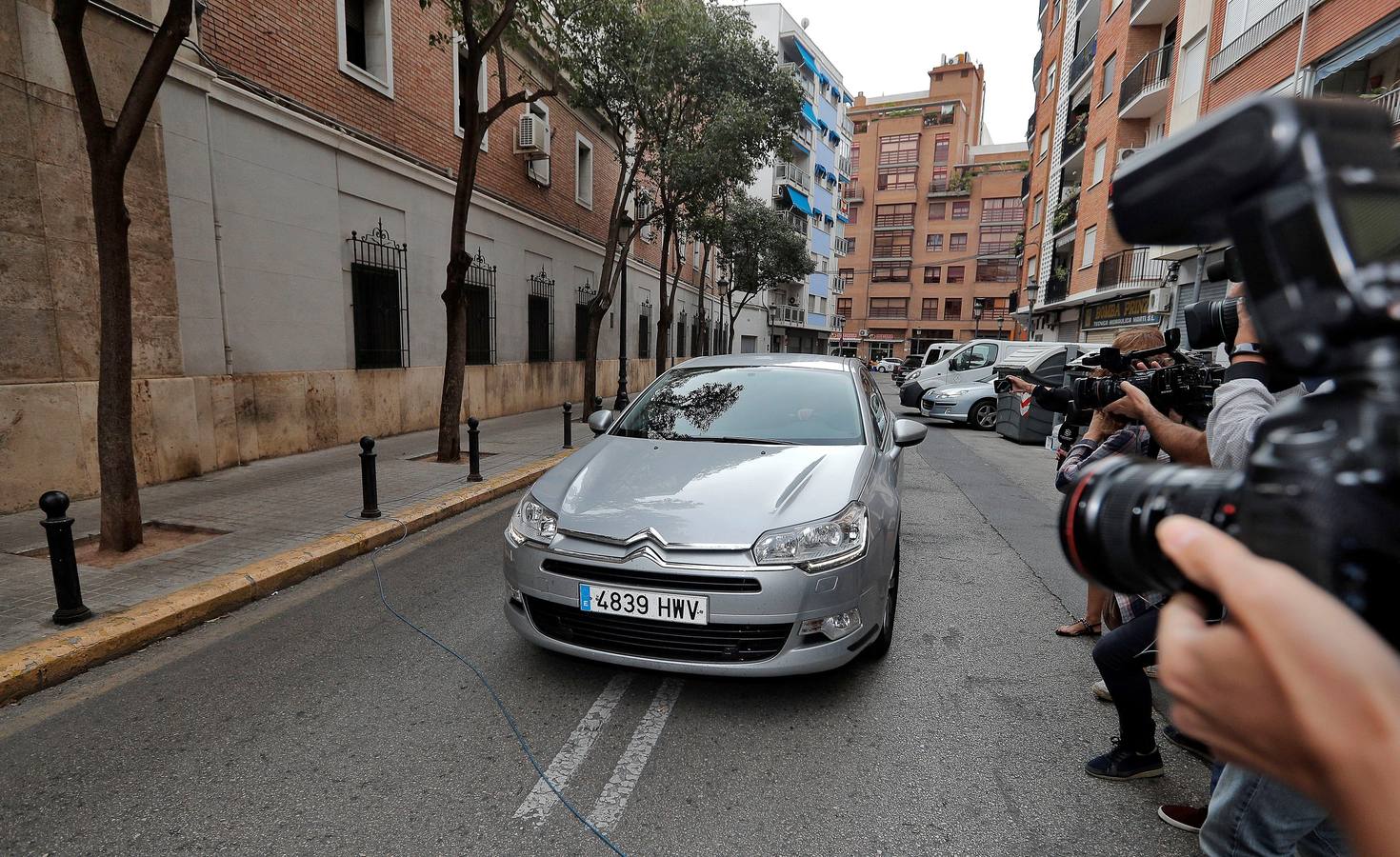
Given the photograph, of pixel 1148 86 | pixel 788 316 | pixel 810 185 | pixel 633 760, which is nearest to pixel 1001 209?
pixel 810 185

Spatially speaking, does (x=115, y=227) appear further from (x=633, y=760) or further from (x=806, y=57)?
(x=806, y=57)

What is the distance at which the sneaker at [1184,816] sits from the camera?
2.25 m

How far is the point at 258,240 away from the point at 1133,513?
32.9 ft

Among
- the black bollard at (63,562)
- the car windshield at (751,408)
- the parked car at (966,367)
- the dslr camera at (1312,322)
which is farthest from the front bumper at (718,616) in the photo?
the parked car at (966,367)

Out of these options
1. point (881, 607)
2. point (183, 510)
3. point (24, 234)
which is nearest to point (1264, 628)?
point (881, 607)

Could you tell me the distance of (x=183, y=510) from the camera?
19.7ft

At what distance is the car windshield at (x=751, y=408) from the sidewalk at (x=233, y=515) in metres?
3.07

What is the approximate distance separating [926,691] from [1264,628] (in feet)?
9.00

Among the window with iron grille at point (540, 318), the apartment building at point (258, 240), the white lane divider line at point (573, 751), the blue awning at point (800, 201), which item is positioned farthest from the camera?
the blue awning at point (800, 201)

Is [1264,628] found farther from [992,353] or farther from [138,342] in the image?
[992,353]

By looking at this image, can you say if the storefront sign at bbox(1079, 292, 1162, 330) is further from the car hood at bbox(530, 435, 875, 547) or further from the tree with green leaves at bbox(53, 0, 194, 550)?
the tree with green leaves at bbox(53, 0, 194, 550)

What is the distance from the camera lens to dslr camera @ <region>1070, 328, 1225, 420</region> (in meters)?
2.52

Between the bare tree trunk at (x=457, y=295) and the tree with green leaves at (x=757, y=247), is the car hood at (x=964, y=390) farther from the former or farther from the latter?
the tree with green leaves at (x=757, y=247)

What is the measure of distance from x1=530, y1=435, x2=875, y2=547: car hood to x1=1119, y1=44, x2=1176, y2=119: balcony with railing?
2147cm
